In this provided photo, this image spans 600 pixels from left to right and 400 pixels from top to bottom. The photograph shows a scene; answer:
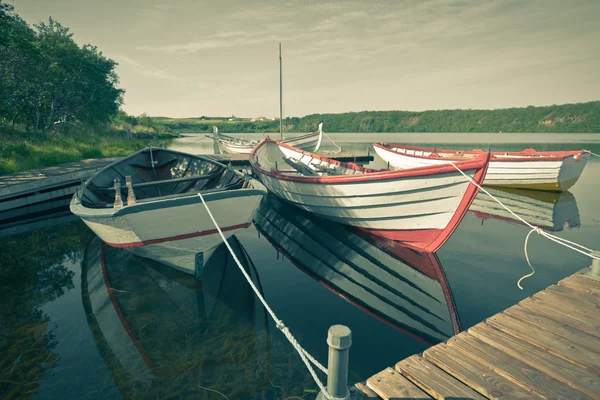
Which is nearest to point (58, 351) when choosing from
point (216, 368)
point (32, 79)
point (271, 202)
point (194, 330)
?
point (194, 330)

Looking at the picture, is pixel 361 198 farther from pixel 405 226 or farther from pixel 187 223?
pixel 187 223

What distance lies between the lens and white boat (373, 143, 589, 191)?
14914 millimetres

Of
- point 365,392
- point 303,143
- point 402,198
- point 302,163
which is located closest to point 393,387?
point 365,392

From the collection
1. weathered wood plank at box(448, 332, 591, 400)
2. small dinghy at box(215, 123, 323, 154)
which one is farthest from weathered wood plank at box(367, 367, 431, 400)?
small dinghy at box(215, 123, 323, 154)

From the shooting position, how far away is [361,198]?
873 cm

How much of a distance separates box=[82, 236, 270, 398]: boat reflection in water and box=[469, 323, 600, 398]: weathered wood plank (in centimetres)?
284

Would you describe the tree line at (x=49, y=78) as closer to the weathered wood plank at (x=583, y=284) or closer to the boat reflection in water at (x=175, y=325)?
the boat reflection in water at (x=175, y=325)

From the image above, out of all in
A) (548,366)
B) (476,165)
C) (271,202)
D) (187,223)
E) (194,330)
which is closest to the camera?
(548,366)

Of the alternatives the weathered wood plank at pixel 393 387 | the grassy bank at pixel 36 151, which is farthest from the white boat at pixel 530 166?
the grassy bank at pixel 36 151

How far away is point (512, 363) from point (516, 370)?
0.35 ft

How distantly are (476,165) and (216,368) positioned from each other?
271 inches

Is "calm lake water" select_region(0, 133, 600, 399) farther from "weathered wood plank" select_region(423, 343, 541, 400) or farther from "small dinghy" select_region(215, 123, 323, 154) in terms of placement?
"small dinghy" select_region(215, 123, 323, 154)

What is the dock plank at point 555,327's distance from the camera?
3301 millimetres

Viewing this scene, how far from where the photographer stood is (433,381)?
2.71m
